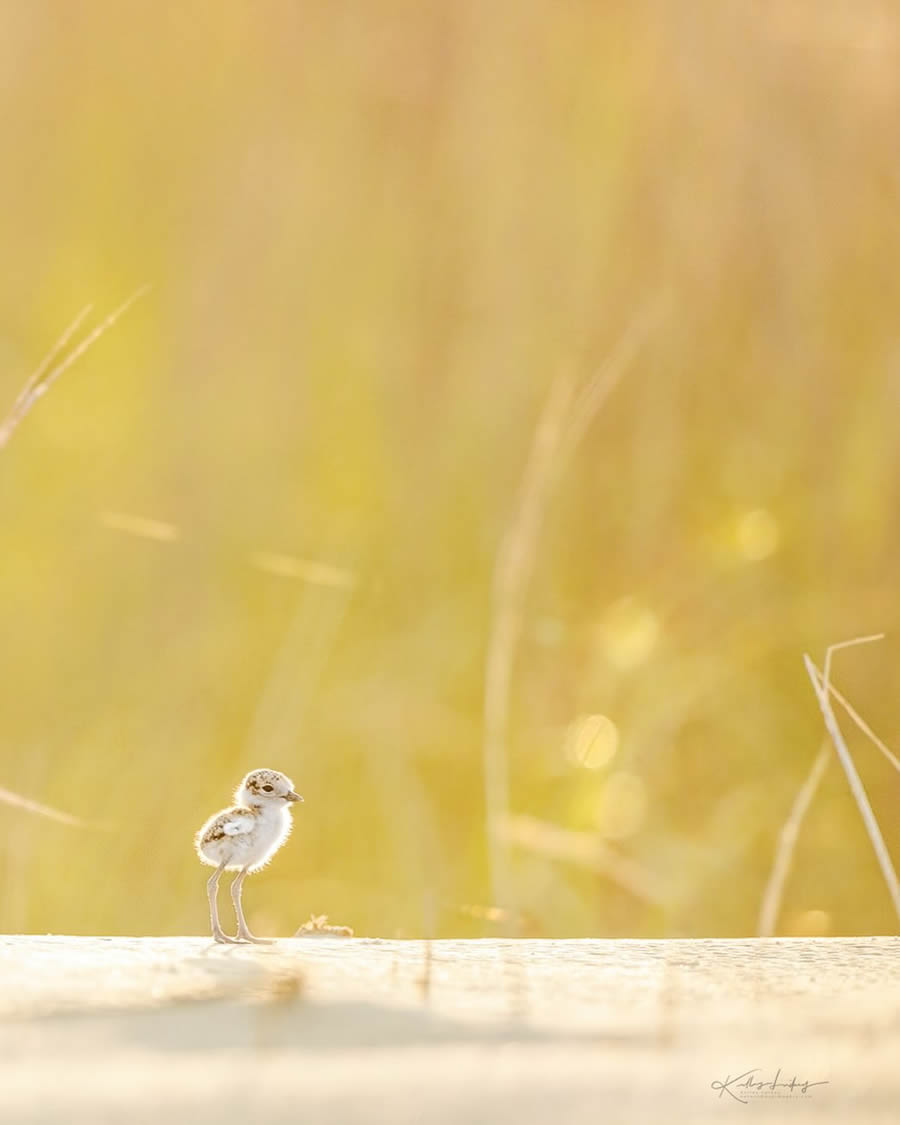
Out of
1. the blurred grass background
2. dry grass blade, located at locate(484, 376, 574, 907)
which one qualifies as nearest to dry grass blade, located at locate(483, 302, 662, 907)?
dry grass blade, located at locate(484, 376, 574, 907)

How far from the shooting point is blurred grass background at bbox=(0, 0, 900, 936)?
907 millimetres

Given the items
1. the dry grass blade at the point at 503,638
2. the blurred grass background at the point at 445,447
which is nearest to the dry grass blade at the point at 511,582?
the dry grass blade at the point at 503,638

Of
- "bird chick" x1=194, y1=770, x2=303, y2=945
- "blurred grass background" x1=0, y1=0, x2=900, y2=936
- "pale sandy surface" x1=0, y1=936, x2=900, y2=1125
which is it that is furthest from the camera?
"blurred grass background" x1=0, y1=0, x2=900, y2=936

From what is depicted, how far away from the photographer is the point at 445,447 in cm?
97

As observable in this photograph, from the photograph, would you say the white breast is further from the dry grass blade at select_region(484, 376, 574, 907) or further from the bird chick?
the dry grass blade at select_region(484, 376, 574, 907)

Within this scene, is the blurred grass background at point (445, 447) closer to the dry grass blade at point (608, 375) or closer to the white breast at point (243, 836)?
the dry grass blade at point (608, 375)

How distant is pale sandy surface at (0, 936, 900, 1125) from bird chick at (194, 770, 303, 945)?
65 millimetres

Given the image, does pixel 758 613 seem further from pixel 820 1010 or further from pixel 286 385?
pixel 820 1010

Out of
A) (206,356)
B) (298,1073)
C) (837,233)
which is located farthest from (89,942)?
(837,233)

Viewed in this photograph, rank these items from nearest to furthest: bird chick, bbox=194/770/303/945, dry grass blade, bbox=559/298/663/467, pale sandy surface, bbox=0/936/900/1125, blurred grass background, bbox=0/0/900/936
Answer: pale sandy surface, bbox=0/936/900/1125 → bird chick, bbox=194/770/303/945 → dry grass blade, bbox=559/298/663/467 → blurred grass background, bbox=0/0/900/936

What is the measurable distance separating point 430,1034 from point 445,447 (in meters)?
0.64

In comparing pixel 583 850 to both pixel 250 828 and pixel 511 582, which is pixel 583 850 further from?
pixel 250 828

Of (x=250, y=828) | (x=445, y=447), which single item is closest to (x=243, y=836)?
(x=250, y=828)

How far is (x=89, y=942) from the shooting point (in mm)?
477
